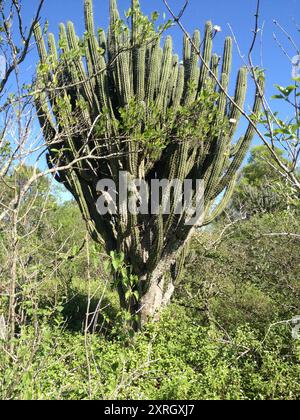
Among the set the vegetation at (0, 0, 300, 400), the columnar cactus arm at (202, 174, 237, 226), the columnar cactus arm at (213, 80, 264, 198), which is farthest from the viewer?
the columnar cactus arm at (202, 174, 237, 226)

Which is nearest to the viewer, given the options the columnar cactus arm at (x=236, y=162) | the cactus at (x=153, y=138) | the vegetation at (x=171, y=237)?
the vegetation at (x=171, y=237)

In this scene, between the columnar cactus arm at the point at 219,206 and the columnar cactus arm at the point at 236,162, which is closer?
the columnar cactus arm at the point at 236,162

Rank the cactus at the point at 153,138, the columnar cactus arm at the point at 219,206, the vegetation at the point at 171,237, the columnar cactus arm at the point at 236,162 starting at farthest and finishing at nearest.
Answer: the columnar cactus arm at the point at 219,206 < the columnar cactus arm at the point at 236,162 < the cactus at the point at 153,138 < the vegetation at the point at 171,237

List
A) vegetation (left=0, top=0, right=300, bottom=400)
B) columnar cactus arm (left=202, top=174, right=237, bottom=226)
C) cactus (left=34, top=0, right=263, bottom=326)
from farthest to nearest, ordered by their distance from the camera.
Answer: columnar cactus arm (left=202, top=174, right=237, bottom=226) < cactus (left=34, top=0, right=263, bottom=326) < vegetation (left=0, top=0, right=300, bottom=400)

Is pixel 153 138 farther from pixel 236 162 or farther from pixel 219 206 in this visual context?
pixel 219 206

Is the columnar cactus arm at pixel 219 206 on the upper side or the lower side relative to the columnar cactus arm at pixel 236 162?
lower

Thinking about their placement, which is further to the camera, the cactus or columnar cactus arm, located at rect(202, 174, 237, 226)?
columnar cactus arm, located at rect(202, 174, 237, 226)

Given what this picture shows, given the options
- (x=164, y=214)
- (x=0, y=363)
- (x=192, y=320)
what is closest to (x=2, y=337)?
(x=0, y=363)

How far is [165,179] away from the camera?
5391mm

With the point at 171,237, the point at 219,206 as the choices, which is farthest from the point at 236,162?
the point at 171,237

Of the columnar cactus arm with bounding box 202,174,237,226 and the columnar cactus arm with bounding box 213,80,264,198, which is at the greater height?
the columnar cactus arm with bounding box 213,80,264,198
